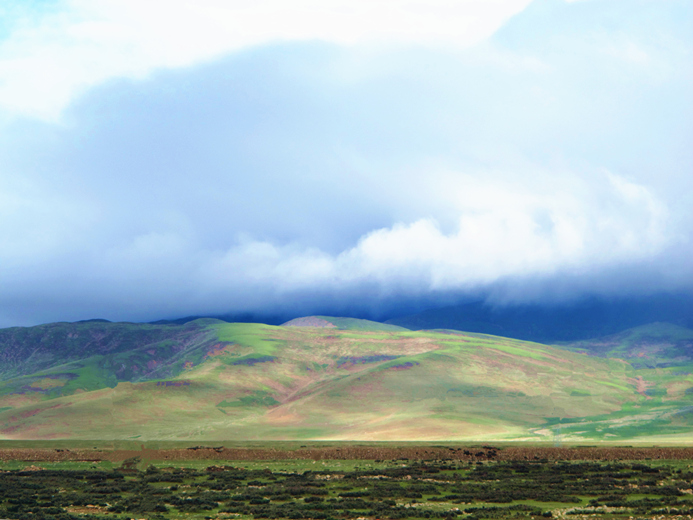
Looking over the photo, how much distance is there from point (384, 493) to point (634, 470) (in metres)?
38.1

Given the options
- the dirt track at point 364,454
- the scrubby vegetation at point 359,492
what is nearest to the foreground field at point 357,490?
the scrubby vegetation at point 359,492

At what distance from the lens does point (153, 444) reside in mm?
139875

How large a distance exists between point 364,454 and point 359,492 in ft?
163

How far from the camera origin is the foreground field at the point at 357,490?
50.4m

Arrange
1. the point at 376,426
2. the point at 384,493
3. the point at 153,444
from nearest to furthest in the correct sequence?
the point at 384,493
the point at 153,444
the point at 376,426

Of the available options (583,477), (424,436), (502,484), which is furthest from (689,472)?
(424,436)

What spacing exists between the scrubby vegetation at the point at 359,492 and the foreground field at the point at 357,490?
4.0 inches

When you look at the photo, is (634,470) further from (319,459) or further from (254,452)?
(254,452)

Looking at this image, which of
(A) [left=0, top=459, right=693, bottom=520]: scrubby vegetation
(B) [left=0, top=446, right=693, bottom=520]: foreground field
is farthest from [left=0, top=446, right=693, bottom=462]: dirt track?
(A) [left=0, top=459, right=693, bottom=520]: scrubby vegetation

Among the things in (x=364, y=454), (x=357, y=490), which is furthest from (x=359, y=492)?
(x=364, y=454)

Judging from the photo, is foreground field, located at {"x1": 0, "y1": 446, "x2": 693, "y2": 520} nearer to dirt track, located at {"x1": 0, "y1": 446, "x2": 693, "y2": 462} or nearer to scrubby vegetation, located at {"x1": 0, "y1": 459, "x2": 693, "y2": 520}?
scrubby vegetation, located at {"x1": 0, "y1": 459, "x2": 693, "y2": 520}

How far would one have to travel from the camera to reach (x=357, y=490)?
6328 cm

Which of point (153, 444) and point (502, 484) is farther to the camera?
point (153, 444)

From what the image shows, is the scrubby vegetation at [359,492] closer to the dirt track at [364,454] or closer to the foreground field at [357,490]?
the foreground field at [357,490]
